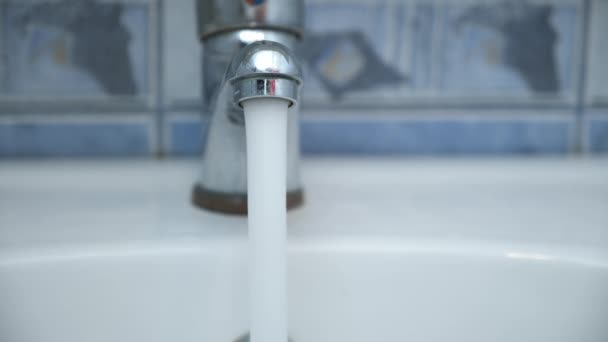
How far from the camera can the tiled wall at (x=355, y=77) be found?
1.17ft

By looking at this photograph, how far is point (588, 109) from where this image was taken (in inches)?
15.7

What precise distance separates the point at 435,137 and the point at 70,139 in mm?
318

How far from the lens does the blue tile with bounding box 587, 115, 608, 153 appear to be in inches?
15.8

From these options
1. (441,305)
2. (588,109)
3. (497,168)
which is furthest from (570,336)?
(588,109)

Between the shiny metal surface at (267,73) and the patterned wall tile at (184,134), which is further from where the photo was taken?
the patterned wall tile at (184,134)

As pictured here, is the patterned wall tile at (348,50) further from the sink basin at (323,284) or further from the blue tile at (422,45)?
the sink basin at (323,284)

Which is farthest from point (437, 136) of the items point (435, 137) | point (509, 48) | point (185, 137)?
point (185, 137)

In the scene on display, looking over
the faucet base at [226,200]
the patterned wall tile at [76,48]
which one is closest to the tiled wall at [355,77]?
the patterned wall tile at [76,48]

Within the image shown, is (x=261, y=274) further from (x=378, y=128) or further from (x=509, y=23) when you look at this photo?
(x=509, y=23)

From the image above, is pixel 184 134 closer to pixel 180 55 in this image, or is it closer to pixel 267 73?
pixel 180 55

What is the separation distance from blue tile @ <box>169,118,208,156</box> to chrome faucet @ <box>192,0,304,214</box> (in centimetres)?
12

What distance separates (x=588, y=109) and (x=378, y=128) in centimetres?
20

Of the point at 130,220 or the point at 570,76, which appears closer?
the point at 130,220

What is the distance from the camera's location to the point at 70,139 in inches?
14.3
